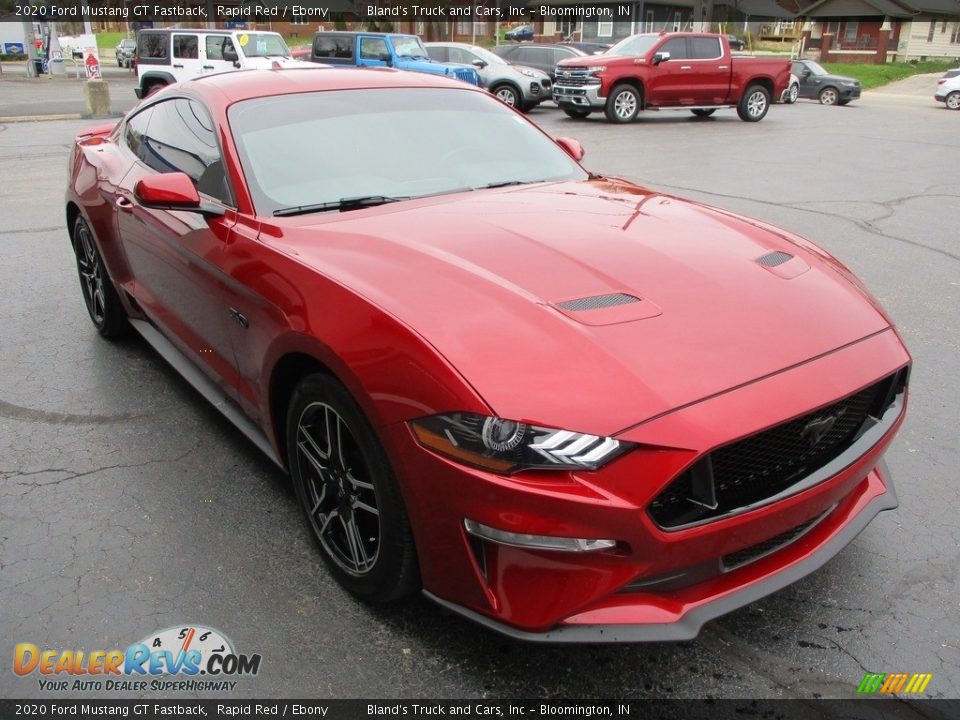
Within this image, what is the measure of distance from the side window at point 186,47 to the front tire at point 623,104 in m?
11.1

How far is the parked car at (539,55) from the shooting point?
2211 centimetres

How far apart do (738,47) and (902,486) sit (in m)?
23.0

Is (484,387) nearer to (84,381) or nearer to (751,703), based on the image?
(751,703)

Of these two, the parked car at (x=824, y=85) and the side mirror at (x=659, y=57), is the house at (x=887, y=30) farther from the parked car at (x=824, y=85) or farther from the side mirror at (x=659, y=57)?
the side mirror at (x=659, y=57)

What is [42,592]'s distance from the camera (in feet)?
8.98

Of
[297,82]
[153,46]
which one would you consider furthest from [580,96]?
[297,82]

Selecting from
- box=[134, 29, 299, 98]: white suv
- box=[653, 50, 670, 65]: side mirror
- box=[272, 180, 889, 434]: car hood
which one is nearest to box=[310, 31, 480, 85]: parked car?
box=[134, 29, 299, 98]: white suv

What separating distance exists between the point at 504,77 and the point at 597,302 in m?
18.2

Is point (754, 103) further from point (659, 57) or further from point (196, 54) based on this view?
point (196, 54)

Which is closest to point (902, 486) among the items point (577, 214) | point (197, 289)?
point (577, 214)

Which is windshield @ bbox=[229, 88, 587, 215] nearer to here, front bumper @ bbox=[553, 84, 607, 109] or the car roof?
the car roof

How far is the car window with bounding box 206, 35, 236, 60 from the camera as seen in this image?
69.1 ft

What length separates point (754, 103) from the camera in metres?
18.3

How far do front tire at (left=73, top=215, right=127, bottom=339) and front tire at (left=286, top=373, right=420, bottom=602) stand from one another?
2535 mm
